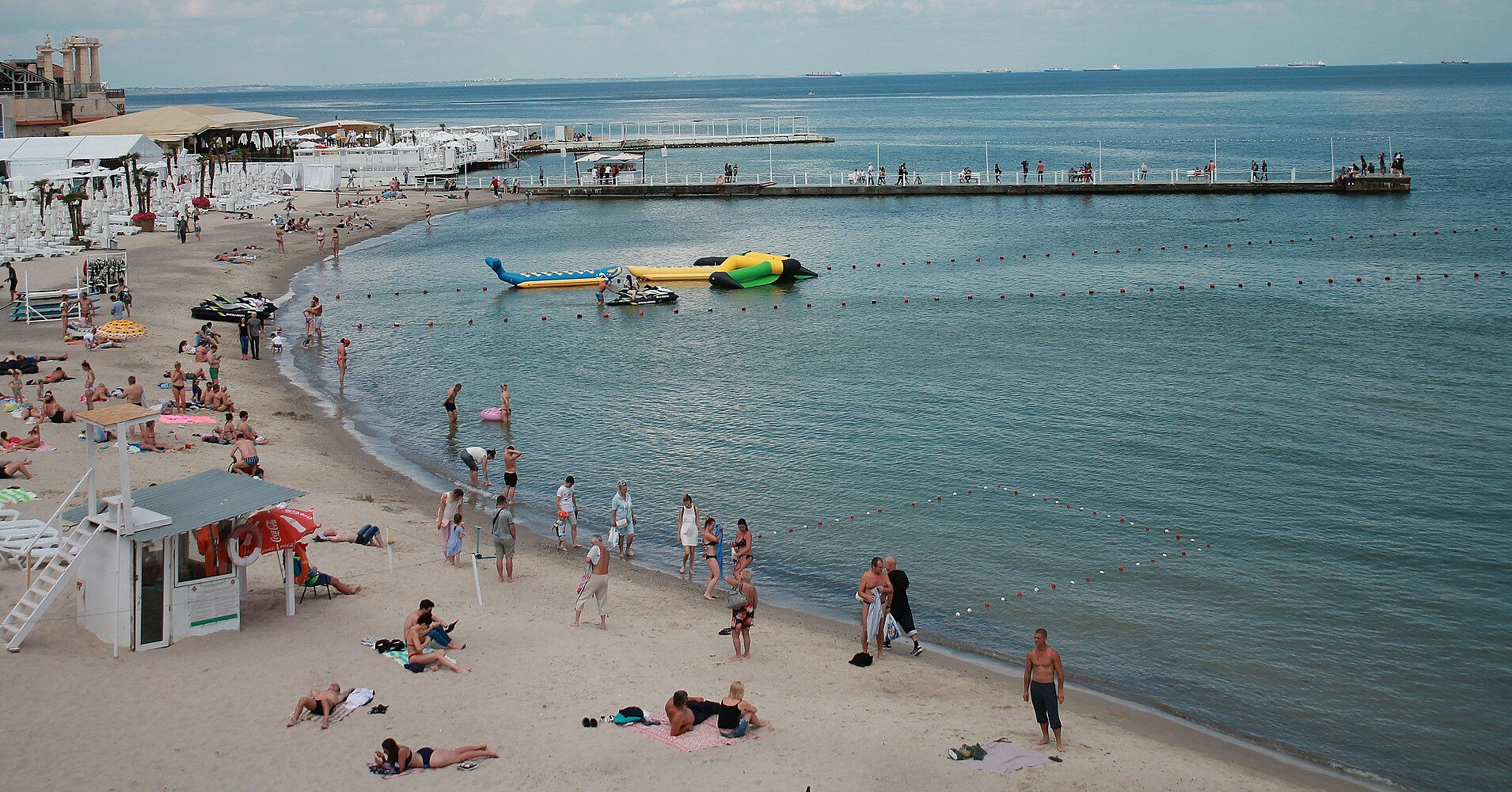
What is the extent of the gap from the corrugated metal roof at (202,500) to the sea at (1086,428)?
23.1ft

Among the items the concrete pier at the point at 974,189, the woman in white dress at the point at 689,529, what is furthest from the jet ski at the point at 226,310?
the concrete pier at the point at 974,189

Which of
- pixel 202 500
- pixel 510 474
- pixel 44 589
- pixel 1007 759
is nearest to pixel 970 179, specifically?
pixel 510 474

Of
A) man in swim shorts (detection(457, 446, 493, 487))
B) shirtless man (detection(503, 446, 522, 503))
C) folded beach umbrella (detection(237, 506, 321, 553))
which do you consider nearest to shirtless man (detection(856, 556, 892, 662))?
folded beach umbrella (detection(237, 506, 321, 553))

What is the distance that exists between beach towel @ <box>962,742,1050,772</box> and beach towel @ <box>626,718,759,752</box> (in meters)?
2.47

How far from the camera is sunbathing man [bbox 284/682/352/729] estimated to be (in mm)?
12836

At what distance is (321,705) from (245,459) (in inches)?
373

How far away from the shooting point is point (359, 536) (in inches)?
747

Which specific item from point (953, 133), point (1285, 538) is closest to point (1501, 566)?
point (1285, 538)

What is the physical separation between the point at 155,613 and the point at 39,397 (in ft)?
45.3

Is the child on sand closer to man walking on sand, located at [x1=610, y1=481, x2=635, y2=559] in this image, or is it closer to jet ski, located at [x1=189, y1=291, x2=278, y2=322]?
man walking on sand, located at [x1=610, y1=481, x2=635, y2=559]

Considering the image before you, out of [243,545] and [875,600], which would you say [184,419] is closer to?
[243,545]

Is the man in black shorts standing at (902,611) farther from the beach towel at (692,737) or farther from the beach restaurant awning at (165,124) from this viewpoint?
the beach restaurant awning at (165,124)

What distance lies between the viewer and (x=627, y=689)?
14273 mm

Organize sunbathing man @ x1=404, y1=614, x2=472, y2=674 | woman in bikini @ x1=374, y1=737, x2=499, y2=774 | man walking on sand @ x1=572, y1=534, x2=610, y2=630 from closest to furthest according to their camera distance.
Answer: woman in bikini @ x1=374, y1=737, x2=499, y2=774 < sunbathing man @ x1=404, y1=614, x2=472, y2=674 < man walking on sand @ x1=572, y1=534, x2=610, y2=630
